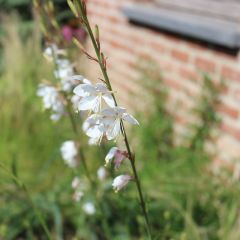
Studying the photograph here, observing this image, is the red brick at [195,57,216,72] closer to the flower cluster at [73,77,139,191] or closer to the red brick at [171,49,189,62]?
the red brick at [171,49,189,62]

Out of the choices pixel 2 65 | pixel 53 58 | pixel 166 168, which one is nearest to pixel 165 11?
pixel 166 168

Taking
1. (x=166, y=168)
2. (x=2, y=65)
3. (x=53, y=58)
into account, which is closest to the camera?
(x=53, y=58)

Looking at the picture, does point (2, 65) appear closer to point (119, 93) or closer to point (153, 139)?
point (119, 93)

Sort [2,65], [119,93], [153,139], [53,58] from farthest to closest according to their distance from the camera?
[2,65]
[119,93]
[153,139]
[53,58]

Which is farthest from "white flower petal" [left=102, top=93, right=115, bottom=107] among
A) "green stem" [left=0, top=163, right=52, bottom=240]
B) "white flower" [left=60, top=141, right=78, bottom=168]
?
"white flower" [left=60, top=141, right=78, bottom=168]

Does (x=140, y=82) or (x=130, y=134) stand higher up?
(x=140, y=82)

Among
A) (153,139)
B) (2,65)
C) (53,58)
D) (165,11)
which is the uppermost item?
(53,58)
